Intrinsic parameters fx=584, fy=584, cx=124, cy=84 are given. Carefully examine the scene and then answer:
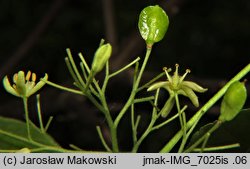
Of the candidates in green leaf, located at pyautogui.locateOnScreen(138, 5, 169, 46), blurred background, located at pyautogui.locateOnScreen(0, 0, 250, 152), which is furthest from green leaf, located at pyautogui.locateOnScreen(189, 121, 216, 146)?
blurred background, located at pyautogui.locateOnScreen(0, 0, 250, 152)

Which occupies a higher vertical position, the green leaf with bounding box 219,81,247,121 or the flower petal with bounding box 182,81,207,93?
the flower petal with bounding box 182,81,207,93

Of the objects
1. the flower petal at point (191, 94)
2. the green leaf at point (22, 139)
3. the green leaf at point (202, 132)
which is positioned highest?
the flower petal at point (191, 94)

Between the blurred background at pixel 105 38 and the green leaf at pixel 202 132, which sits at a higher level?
the blurred background at pixel 105 38

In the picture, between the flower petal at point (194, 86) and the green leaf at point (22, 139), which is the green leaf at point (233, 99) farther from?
the green leaf at point (22, 139)

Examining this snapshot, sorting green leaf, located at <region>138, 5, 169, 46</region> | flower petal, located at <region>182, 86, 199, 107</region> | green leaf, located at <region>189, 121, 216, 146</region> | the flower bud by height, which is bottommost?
green leaf, located at <region>189, 121, 216, 146</region>

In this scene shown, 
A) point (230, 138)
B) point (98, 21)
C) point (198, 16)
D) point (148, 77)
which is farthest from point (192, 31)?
point (230, 138)

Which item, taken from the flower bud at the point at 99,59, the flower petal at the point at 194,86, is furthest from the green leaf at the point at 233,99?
the flower bud at the point at 99,59

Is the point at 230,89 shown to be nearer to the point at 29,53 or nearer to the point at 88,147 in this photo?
the point at 88,147

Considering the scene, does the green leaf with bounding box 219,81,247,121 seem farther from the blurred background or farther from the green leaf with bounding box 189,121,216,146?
the blurred background
